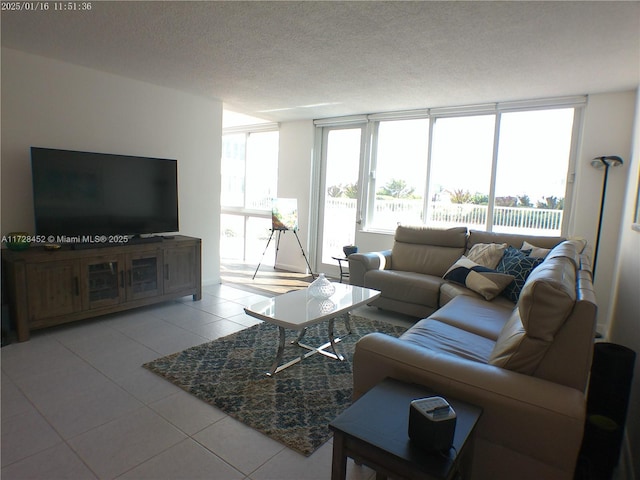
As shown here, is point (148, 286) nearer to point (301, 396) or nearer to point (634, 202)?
point (301, 396)

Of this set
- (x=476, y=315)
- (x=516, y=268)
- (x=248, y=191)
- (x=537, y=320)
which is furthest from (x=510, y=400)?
(x=248, y=191)

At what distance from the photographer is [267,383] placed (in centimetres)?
253

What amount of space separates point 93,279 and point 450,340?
3.14m

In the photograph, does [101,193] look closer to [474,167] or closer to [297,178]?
[297,178]

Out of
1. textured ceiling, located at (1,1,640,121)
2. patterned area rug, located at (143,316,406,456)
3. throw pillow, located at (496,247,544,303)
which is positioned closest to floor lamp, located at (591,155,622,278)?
textured ceiling, located at (1,1,640,121)

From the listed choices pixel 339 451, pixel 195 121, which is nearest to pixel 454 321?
pixel 339 451

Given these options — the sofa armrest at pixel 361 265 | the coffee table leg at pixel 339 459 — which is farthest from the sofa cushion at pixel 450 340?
the sofa armrest at pixel 361 265

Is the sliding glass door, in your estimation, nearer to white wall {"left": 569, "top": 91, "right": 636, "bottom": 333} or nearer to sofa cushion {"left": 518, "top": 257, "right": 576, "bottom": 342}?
white wall {"left": 569, "top": 91, "right": 636, "bottom": 333}

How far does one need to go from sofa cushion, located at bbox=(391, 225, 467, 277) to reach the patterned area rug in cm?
147

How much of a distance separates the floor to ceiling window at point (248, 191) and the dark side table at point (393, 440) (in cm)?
535

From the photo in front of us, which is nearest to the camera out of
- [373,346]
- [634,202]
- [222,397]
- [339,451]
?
[339,451]

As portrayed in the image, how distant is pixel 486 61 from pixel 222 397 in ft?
10.6

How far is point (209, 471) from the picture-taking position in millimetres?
1744

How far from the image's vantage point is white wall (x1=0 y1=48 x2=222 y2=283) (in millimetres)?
3250
